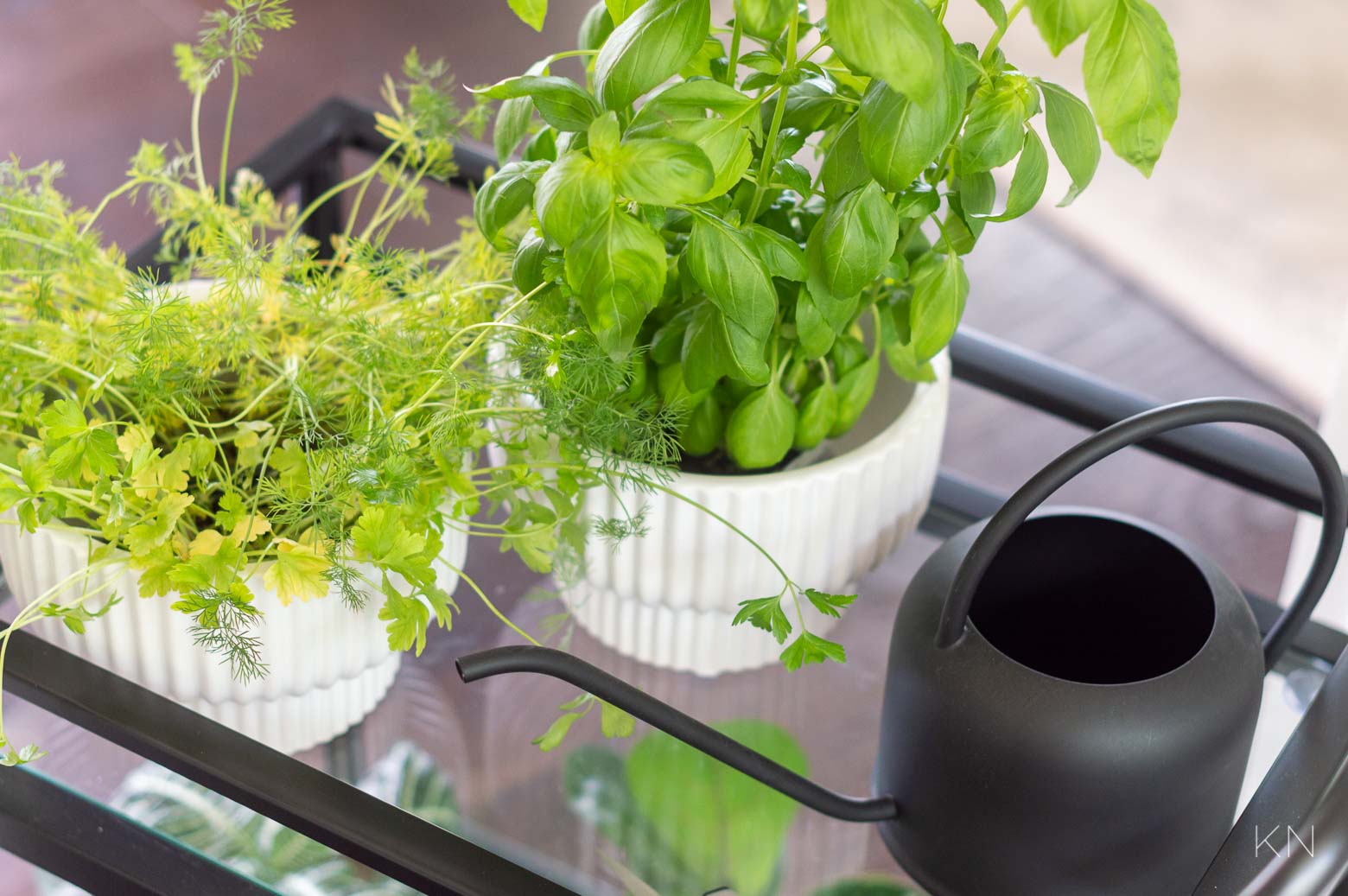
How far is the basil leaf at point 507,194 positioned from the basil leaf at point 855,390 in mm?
176

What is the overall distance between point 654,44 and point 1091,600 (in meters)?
0.32

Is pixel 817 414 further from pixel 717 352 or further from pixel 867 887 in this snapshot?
pixel 867 887

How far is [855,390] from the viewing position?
2.22 ft

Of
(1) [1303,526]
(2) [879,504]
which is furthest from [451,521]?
(1) [1303,526]

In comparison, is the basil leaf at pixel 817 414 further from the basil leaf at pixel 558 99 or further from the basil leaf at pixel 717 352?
the basil leaf at pixel 558 99

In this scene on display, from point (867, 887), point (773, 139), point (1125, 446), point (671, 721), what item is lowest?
point (867, 887)

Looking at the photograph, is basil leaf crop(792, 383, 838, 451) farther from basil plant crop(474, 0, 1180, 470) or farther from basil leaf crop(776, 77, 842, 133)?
basil leaf crop(776, 77, 842, 133)

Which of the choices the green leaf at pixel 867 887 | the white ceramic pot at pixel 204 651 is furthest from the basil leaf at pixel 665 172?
the green leaf at pixel 867 887

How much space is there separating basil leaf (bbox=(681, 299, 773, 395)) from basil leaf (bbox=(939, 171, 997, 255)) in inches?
3.7

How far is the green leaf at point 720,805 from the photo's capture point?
672 millimetres

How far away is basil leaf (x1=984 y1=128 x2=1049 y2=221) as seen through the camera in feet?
1.80

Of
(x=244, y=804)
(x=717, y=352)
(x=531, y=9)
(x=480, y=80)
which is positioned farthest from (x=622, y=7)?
(x=480, y=80)

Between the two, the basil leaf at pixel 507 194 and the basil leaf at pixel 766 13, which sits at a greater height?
the basil leaf at pixel 766 13

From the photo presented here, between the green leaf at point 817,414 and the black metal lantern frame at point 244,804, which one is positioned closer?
the black metal lantern frame at point 244,804
